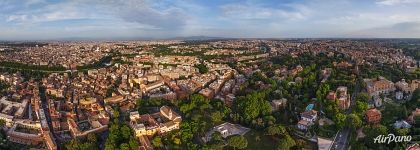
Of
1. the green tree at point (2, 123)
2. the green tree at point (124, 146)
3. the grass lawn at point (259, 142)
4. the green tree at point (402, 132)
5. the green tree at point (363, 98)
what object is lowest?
the grass lawn at point (259, 142)

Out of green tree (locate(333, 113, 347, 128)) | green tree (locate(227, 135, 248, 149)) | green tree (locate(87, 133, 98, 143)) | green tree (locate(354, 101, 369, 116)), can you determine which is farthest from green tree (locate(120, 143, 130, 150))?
green tree (locate(354, 101, 369, 116))

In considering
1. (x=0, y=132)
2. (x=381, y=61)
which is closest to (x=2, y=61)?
(x=0, y=132)

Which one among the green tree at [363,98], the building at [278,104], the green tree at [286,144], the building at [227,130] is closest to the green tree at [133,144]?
the building at [227,130]

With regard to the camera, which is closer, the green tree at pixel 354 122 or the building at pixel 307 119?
the green tree at pixel 354 122

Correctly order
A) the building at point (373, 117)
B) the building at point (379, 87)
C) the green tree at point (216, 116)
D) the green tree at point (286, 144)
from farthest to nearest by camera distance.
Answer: the building at point (379, 87), the green tree at point (216, 116), the building at point (373, 117), the green tree at point (286, 144)

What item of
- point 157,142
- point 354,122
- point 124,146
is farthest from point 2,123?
point 354,122

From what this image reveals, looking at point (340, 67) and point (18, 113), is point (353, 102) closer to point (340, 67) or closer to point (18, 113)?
point (340, 67)

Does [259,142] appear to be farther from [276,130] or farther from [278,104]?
[278,104]

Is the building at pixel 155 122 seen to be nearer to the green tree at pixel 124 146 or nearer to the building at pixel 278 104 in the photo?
the green tree at pixel 124 146
